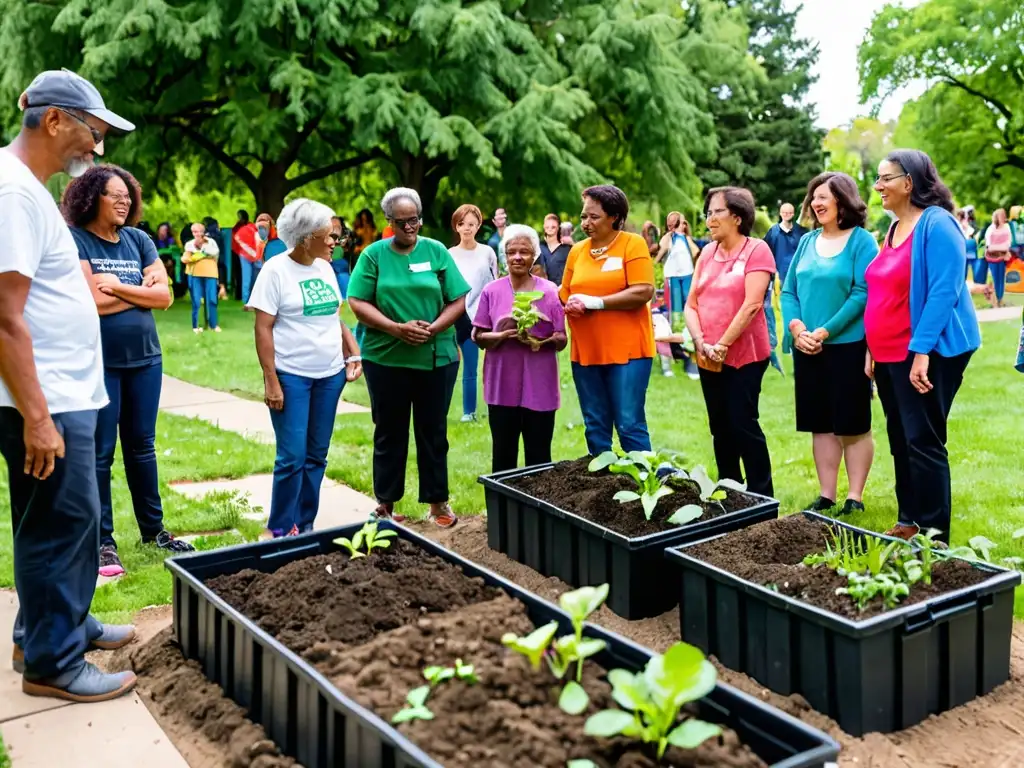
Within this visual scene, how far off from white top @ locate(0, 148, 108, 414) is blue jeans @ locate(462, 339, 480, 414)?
211 inches

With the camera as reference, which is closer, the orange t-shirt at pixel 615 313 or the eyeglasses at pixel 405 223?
the eyeglasses at pixel 405 223

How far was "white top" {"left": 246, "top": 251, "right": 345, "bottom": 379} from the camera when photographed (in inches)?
200

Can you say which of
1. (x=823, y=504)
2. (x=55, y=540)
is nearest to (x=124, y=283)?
(x=55, y=540)

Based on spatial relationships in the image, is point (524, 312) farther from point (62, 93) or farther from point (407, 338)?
point (62, 93)

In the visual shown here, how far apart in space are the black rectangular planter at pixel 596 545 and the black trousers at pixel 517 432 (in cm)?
58

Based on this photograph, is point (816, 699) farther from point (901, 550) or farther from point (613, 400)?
point (613, 400)

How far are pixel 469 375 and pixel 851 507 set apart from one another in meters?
4.01

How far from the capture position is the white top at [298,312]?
5070 mm

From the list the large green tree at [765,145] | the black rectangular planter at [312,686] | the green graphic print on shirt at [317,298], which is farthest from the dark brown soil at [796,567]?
the large green tree at [765,145]

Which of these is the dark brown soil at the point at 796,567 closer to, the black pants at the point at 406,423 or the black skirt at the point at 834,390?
the black skirt at the point at 834,390

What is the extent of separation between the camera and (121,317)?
16.2 ft

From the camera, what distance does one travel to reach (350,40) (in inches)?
776

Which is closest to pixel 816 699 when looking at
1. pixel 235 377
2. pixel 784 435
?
pixel 784 435

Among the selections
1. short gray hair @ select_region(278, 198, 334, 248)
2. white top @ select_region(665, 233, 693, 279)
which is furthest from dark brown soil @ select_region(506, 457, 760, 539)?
white top @ select_region(665, 233, 693, 279)
